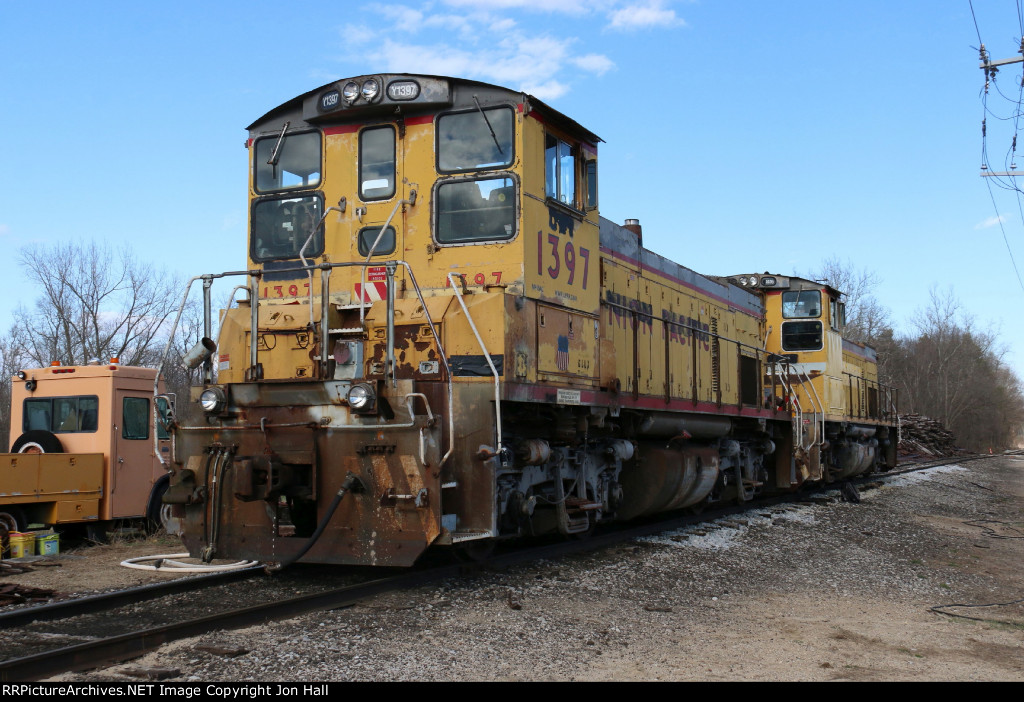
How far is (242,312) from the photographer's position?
7.34 meters

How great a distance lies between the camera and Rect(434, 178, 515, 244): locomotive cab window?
7008 millimetres

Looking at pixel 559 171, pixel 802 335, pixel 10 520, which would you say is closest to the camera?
pixel 559 171

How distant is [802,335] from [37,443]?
12.1 meters

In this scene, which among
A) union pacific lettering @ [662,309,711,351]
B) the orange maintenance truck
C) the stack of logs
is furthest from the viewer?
the stack of logs

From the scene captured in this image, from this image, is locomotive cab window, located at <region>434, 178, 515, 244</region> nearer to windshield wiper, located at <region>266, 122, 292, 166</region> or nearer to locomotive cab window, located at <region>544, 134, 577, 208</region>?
locomotive cab window, located at <region>544, 134, 577, 208</region>

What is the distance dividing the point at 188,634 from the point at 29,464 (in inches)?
237

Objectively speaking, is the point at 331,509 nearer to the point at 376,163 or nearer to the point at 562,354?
the point at 562,354

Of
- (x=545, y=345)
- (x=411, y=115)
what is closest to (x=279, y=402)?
(x=545, y=345)

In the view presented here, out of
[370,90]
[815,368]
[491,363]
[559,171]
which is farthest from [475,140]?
[815,368]

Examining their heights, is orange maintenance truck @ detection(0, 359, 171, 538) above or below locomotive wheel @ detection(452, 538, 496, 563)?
above

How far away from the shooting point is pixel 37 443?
1100 centimetres

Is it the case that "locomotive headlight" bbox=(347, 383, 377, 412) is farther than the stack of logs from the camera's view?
No

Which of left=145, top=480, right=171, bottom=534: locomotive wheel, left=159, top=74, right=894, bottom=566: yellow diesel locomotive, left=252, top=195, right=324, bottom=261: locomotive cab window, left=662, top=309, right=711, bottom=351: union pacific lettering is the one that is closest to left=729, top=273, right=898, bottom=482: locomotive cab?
left=662, top=309, right=711, bottom=351: union pacific lettering

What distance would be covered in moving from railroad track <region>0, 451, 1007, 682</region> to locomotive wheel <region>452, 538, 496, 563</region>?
0.07 m
